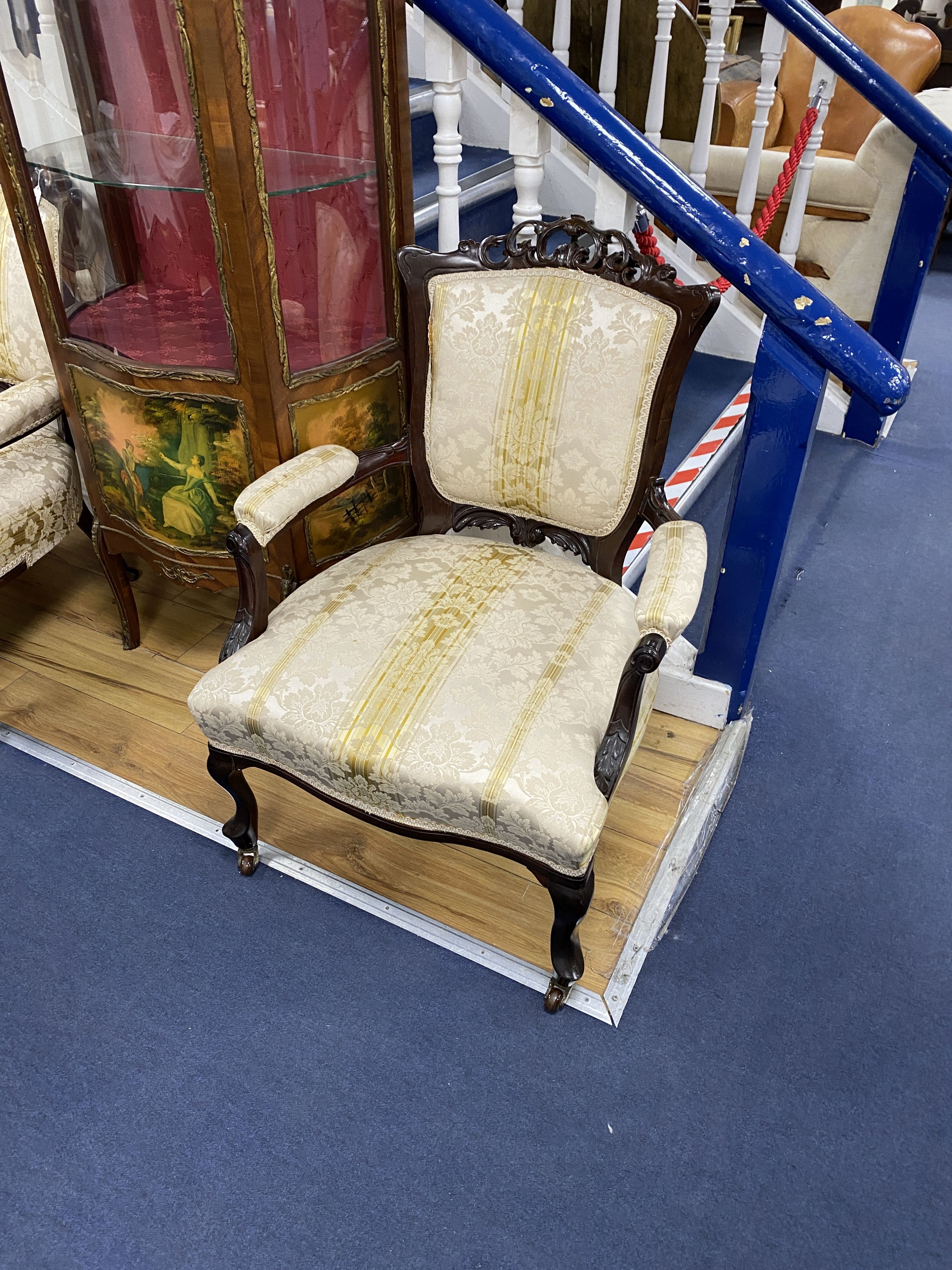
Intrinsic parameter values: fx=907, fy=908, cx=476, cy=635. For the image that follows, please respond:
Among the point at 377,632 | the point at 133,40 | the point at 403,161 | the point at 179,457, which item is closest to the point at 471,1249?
the point at 377,632

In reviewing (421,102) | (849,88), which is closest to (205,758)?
(421,102)

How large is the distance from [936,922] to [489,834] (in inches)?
35.2

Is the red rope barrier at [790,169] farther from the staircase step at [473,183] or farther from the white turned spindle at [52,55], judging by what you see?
the white turned spindle at [52,55]

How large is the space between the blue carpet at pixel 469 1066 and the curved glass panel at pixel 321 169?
1.05m

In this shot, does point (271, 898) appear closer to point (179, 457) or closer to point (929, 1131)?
point (179, 457)

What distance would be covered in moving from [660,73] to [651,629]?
1.89 m

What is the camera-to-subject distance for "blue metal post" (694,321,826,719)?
153 centimetres

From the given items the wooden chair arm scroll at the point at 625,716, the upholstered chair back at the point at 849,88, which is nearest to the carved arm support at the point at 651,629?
the wooden chair arm scroll at the point at 625,716

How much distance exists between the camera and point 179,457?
1.78 m

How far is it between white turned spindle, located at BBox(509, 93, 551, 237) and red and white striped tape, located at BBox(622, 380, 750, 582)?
770 millimetres

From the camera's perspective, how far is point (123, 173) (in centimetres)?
161

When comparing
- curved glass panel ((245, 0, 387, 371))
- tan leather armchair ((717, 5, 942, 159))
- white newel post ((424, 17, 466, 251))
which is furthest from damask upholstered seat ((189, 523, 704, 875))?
tan leather armchair ((717, 5, 942, 159))

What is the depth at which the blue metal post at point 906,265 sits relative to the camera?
2793mm

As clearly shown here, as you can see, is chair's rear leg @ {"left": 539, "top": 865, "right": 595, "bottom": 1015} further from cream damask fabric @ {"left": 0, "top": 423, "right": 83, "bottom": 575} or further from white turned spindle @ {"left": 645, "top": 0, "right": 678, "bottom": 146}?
white turned spindle @ {"left": 645, "top": 0, "right": 678, "bottom": 146}
